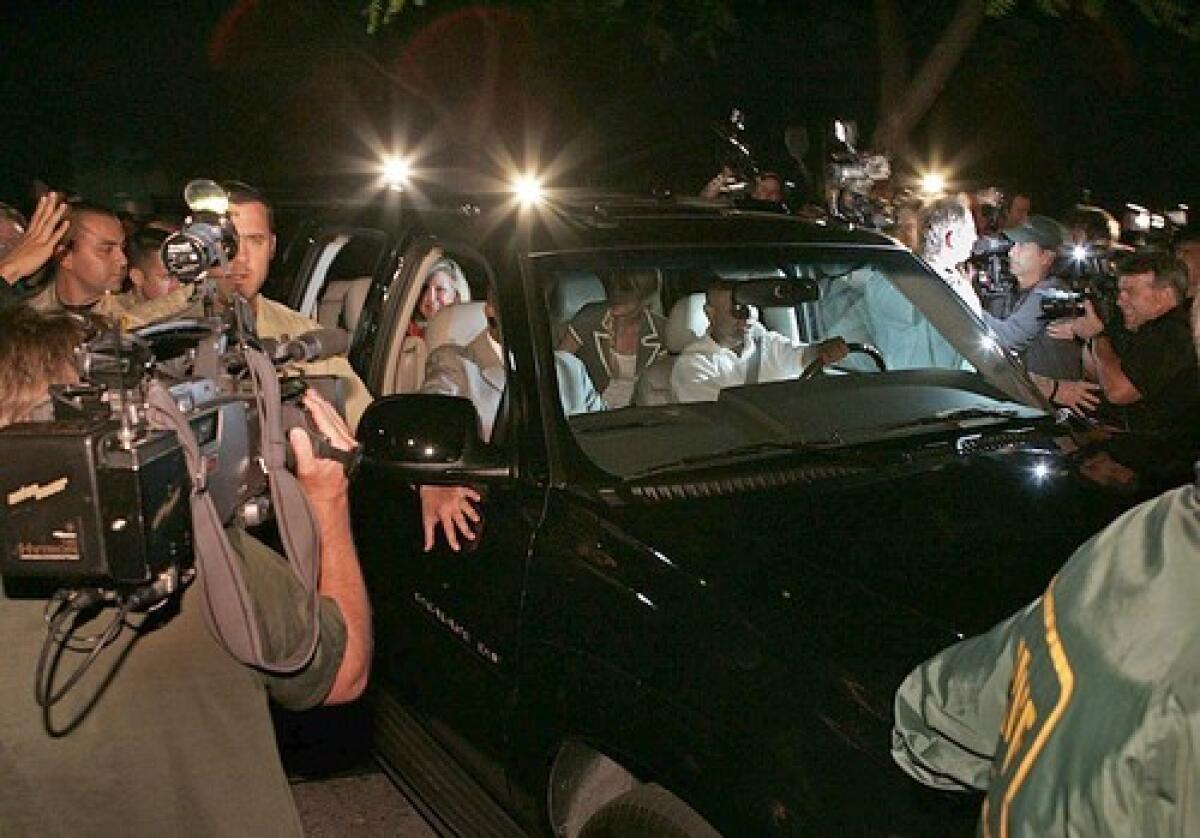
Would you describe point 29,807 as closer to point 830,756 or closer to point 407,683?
point 830,756

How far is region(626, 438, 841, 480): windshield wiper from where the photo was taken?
3033 mm

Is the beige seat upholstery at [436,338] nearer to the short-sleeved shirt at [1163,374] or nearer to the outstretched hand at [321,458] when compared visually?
the outstretched hand at [321,458]

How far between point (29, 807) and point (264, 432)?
2.05ft

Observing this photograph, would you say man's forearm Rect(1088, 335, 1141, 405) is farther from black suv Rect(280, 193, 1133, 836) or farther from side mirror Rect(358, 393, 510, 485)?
side mirror Rect(358, 393, 510, 485)

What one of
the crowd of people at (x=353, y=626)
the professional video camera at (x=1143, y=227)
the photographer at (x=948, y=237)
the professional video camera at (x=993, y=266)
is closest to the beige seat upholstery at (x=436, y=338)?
the crowd of people at (x=353, y=626)

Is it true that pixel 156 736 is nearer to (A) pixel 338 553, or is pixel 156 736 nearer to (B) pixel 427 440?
(A) pixel 338 553

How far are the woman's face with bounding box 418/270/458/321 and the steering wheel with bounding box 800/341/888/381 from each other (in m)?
1.19

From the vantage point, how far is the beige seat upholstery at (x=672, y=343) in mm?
3594

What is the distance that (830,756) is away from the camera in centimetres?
209

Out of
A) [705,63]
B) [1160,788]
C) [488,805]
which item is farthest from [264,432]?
[705,63]

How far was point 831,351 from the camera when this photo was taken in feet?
12.7

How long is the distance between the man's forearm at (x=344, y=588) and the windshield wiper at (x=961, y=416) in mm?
1668

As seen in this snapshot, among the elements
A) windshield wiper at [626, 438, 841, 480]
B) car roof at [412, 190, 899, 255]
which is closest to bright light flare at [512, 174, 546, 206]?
car roof at [412, 190, 899, 255]

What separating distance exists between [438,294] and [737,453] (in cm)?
145
